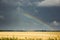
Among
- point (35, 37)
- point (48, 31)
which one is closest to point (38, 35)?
point (35, 37)

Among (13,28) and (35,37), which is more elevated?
(13,28)

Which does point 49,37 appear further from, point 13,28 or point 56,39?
point 13,28

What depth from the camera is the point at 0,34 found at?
2.87 meters

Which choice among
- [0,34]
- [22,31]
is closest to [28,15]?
[22,31]

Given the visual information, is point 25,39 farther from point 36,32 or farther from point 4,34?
point 4,34

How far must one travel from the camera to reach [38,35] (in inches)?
111

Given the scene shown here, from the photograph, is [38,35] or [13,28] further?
[13,28]

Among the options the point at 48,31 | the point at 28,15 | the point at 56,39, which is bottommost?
the point at 56,39

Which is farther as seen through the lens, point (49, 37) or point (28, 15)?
point (28, 15)

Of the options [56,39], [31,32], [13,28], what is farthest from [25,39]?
[56,39]

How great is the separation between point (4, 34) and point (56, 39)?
1181 millimetres

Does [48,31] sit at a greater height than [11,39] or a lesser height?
greater

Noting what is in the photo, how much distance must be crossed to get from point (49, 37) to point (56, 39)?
17 cm

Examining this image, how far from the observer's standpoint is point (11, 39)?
9.18ft
